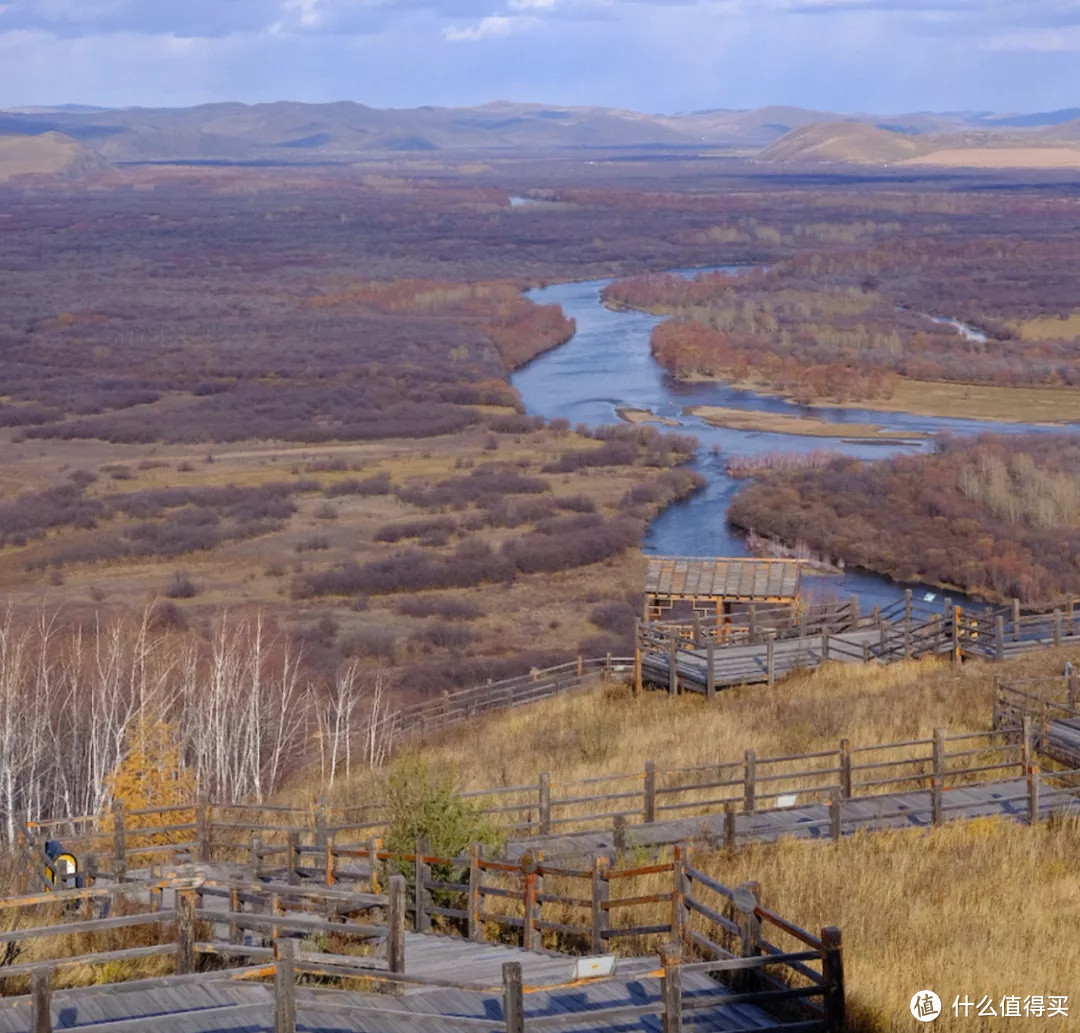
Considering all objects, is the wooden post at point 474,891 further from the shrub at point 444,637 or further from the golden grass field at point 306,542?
the shrub at point 444,637

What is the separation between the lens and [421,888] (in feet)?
37.9

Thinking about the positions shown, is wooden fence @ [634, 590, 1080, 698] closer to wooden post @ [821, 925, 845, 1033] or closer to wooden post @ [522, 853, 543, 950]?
wooden post @ [522, 853, 543, 950]

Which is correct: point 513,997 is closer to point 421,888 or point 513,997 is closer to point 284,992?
point 284,992

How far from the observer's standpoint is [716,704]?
74.9 feet

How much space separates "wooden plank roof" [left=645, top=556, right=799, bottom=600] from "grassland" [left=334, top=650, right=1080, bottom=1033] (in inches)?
84.8

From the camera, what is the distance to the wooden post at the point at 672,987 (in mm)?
8156

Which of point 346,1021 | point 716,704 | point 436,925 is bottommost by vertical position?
point 716,704

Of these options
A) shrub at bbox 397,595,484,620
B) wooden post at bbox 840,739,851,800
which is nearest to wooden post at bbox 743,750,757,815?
wooden post at bbox 840,739,851,800

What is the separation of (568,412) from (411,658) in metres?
33.1

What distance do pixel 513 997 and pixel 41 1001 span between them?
2175mm

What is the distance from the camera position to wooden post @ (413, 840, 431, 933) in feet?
37.7

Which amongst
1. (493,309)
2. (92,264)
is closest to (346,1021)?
(493,309)

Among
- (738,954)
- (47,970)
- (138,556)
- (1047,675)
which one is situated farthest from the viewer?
(138,556)

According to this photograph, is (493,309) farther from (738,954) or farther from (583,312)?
(738,954)
